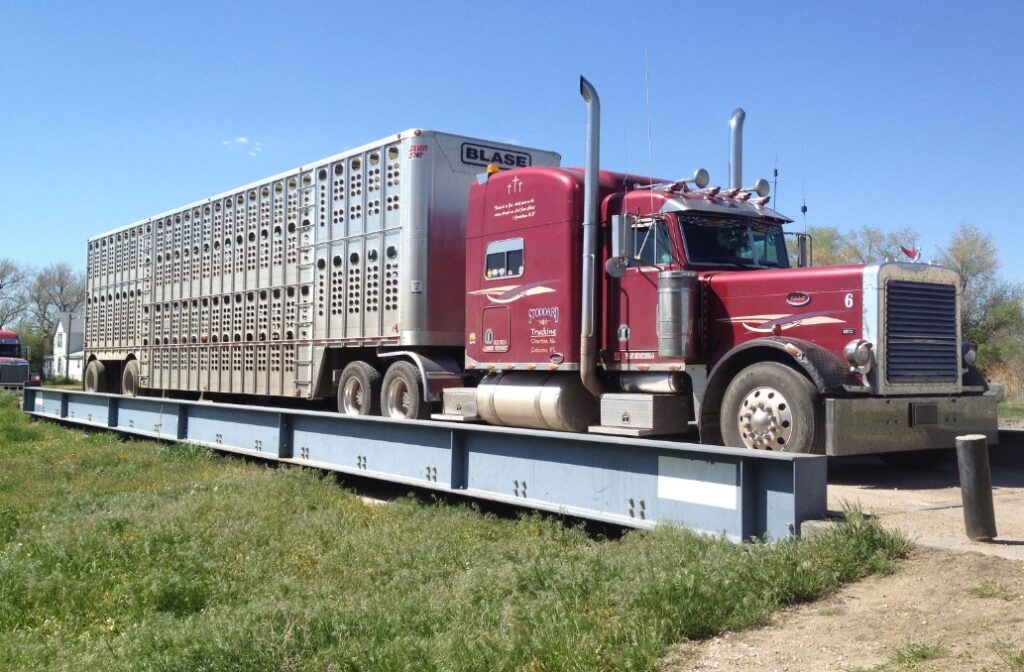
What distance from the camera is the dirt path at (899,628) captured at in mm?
4047

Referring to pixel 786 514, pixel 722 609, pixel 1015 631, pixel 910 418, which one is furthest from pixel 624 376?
pixel 1015 631

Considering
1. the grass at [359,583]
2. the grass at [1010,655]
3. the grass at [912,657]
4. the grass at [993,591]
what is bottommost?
the grass at [359,583]

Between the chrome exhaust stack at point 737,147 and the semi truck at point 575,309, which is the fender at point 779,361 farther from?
the chrome exhaust stack at point 737,147

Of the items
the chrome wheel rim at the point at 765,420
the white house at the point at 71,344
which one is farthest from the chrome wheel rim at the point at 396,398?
the white house at the point at 71,344

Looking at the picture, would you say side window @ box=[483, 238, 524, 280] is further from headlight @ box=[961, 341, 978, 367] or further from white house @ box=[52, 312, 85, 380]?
white house @ box=[52, 312, 85, 380]

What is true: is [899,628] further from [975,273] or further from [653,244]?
[975,273]

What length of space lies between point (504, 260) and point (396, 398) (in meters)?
2.77

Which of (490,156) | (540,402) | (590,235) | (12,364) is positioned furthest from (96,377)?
(12,364)

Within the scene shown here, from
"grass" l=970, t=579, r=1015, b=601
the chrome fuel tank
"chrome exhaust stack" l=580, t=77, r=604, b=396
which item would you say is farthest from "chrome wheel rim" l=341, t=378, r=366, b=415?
"grass" l=970, t=579, r=1015, b=601

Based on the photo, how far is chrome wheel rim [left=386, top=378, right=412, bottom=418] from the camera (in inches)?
509

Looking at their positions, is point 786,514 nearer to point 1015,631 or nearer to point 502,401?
point 1015,631

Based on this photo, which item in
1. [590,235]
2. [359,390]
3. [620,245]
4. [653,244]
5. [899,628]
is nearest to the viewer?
[899,628]

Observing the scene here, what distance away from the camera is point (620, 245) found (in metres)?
9.79

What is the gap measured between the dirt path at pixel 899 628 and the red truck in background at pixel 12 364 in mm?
40656
